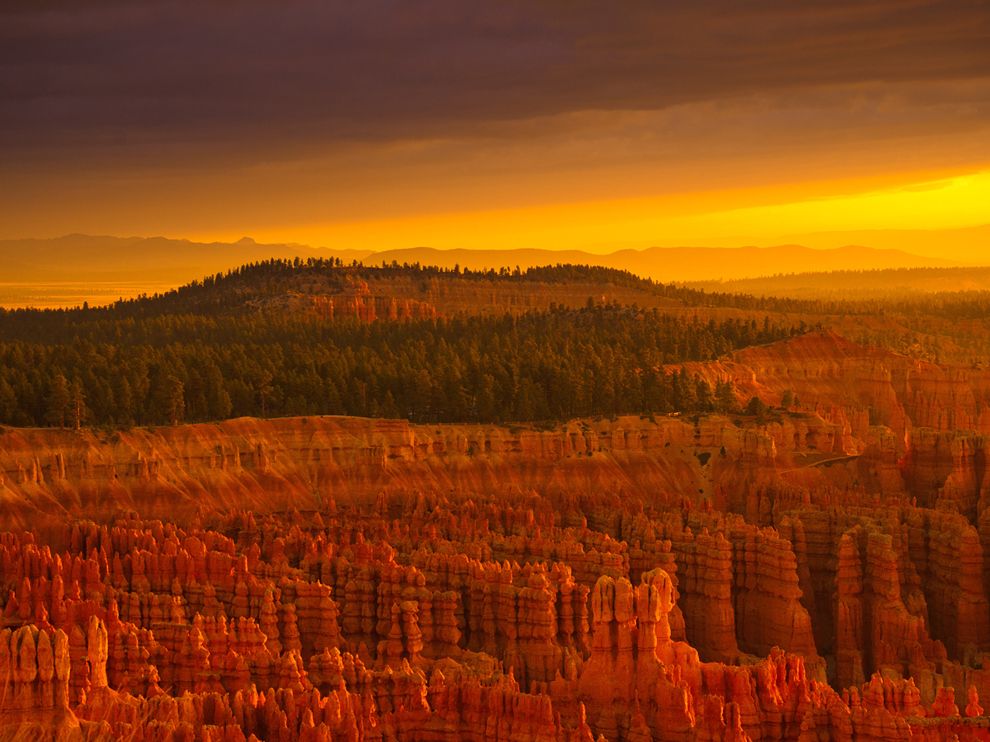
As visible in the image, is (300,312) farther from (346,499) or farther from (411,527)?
(411,527)

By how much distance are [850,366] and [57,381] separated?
7274 cm

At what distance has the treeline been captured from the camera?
110 meters

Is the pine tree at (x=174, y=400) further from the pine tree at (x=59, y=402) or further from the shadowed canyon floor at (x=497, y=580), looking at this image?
the pine tree at (x=59, y=402)

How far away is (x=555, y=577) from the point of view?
75.0 meters

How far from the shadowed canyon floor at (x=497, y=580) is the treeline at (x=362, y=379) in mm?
6041

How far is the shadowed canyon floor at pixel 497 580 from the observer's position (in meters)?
54.6

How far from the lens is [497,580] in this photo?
75.1m

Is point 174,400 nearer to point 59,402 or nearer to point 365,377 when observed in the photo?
point 59,402

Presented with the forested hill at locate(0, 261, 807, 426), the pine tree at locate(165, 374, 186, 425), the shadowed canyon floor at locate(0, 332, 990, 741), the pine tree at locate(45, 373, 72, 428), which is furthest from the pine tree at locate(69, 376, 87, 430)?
the pine tree at locate(165, 374, 186, 425)

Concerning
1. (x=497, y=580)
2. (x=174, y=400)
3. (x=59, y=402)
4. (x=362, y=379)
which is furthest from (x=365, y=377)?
(x=497, y=580)

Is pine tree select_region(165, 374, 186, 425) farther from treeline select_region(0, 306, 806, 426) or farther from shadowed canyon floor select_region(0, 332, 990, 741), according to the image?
shadowed canyon floor select_region(0, 332, 990, 741)

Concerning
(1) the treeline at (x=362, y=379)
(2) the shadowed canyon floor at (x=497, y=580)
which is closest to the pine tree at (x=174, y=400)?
(1) the treeline at (x=362, y=379)

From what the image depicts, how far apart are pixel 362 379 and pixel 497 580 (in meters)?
51.2

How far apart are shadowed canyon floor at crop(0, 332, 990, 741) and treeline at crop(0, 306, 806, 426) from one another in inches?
238
